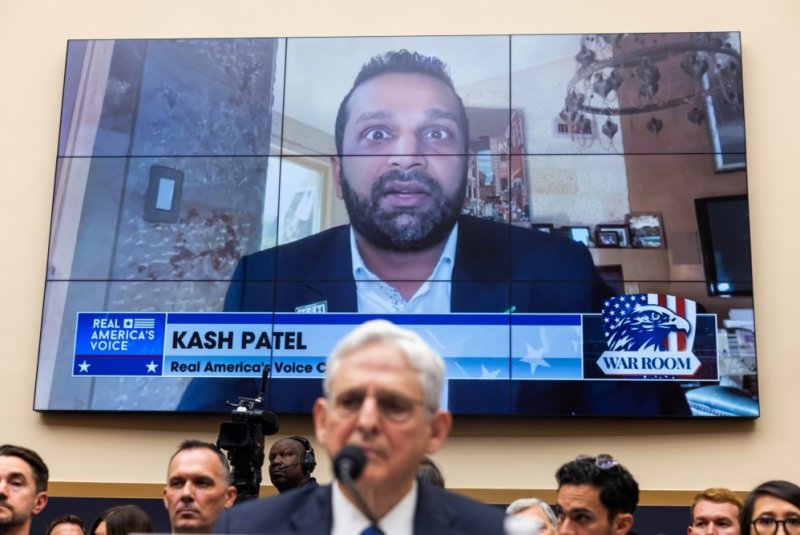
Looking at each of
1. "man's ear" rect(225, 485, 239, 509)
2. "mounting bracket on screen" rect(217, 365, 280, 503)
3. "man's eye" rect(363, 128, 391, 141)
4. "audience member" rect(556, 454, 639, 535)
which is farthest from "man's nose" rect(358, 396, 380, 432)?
"man's eye" rect(363, 128, 391, 141)

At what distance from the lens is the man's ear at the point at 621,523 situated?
405cm

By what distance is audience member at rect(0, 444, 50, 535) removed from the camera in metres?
4.54

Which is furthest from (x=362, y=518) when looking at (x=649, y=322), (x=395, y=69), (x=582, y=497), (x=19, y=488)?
(x=395, y=69)

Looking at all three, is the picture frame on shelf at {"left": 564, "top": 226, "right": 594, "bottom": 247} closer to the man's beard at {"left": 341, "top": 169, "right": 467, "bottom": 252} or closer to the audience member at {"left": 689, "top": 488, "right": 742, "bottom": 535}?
the man's beard at {"left": 341, "top": 169, "right": 467, "bottom": 252}

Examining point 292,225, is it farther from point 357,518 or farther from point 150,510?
point 357,518

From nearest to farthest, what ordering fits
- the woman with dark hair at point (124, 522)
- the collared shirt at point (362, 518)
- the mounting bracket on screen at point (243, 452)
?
the collared shirt at point (362, 518), the woman with dark hair at point (124, 522), the mounting bracket on screen at point (243, 452)

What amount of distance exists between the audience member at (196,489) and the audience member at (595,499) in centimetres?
122

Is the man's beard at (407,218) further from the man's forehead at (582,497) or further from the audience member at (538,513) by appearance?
the man's forehead at (582,497)

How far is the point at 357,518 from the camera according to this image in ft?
7.52

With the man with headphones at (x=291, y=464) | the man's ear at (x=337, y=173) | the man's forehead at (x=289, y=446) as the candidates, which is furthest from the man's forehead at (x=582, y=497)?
the man's ear at (x=337, y=173)

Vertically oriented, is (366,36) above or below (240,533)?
above

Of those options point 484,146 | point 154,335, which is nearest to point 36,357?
point 154,335

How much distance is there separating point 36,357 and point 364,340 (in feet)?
28.0

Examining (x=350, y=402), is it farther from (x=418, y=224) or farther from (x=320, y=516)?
(x=418, y=224)
